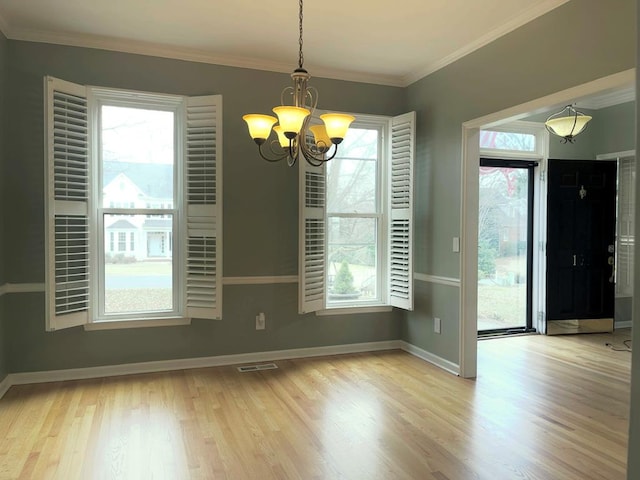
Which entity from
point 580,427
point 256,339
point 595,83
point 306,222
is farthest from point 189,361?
point 595,83

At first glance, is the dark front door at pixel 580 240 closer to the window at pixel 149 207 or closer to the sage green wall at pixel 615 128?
the sage green wall at pixel 615 128

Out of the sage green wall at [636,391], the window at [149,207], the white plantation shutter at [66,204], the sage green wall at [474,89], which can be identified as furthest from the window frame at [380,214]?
the sage green wall at [636,391]

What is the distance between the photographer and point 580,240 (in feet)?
19.3

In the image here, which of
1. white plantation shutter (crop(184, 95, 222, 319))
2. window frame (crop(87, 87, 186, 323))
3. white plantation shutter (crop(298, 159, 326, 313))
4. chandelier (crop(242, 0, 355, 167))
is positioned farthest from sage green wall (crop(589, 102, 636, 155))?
window frame (crop(87, 87, 186, 323))

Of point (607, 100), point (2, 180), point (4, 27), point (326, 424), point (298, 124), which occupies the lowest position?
point (326, 424)

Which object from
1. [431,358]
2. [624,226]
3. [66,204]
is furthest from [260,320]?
[624,226]

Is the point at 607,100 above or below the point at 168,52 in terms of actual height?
above

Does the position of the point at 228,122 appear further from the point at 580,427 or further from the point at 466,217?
the point at 580,427

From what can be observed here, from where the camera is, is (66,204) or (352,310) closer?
(66,204)

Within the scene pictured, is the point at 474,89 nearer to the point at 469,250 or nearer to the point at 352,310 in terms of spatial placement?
the point at 469,250

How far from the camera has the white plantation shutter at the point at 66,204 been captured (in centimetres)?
359

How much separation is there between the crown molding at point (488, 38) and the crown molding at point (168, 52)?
28cm

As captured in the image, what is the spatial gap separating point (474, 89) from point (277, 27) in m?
1.71

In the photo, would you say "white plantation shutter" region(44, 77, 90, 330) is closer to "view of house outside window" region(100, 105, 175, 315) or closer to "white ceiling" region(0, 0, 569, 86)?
"view of house outside window" region(100, 105, 175, 315)
